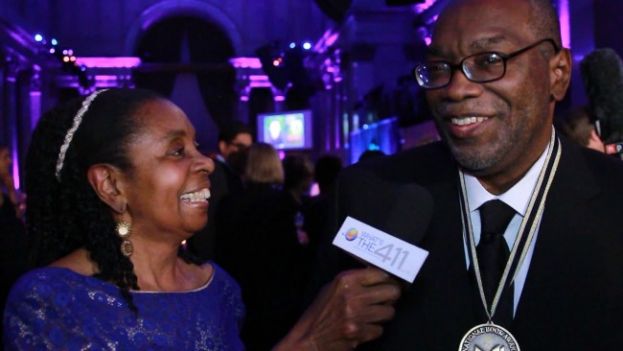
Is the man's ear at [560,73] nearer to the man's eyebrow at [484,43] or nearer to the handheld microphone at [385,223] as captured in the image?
the man's eyebrow at [484,43]

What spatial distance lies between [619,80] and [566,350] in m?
1.32

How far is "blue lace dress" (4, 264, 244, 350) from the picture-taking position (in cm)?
202

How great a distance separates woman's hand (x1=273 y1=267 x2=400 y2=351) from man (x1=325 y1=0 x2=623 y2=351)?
0.31m

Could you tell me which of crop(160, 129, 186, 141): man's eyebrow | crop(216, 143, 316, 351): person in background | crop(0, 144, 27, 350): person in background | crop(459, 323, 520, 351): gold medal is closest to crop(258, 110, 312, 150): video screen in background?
crop(216, 143, 316, 351): person in background

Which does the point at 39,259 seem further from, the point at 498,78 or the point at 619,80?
the point at 619,80

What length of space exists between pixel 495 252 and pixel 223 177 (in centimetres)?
352

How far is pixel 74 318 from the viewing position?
80.9 inches

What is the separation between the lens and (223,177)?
5.41 metres

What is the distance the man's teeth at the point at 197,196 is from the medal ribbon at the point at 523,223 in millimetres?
647

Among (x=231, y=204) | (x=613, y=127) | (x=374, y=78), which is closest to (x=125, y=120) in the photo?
(x=613, y=127)

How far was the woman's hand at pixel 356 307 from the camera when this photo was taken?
1.67 m

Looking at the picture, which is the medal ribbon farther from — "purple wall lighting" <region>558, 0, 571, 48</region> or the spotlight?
the spotlight

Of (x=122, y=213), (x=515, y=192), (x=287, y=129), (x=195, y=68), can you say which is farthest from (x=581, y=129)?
(x=195, y=68)

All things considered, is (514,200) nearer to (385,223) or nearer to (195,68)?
(385,223)
